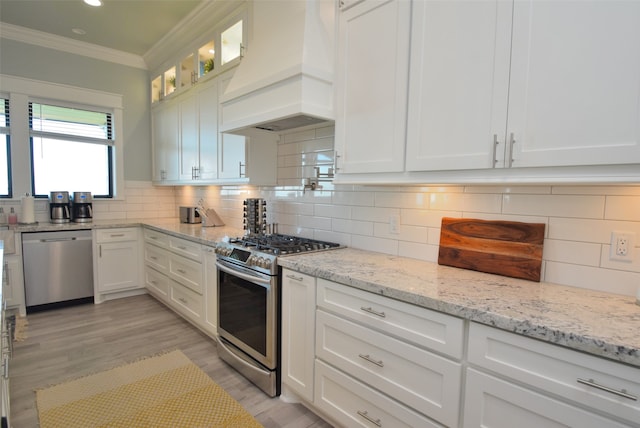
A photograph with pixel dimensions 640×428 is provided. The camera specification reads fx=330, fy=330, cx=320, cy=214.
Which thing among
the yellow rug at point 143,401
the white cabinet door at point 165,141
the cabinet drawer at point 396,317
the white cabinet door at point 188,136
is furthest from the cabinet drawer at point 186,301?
the cabinet drawer at point 396,317

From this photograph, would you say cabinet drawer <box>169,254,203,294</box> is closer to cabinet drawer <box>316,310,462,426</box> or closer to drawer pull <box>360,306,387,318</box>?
cabinet drawer <box>316,310,462,426</box>

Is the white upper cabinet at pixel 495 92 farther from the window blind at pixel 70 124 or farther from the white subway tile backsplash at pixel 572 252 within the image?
the window blind at pixel 70 124

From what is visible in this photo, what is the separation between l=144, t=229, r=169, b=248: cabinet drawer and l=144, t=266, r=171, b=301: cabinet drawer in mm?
341

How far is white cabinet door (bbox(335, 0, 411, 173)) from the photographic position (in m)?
1.71

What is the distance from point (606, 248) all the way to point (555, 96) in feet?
2.33

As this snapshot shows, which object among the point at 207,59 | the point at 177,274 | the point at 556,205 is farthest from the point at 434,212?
the point at 207,59

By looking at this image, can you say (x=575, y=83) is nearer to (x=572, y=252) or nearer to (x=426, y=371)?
(x=572, y=252)

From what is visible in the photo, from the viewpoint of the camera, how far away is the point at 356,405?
1644 millimetres

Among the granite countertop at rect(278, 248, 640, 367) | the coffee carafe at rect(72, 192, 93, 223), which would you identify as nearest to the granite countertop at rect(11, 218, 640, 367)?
the granite countertop at rect(278, 248, 640, 367)

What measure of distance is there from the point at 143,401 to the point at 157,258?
1.92 metres

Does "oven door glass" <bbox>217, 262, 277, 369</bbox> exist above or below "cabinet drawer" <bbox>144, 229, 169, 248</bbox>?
below

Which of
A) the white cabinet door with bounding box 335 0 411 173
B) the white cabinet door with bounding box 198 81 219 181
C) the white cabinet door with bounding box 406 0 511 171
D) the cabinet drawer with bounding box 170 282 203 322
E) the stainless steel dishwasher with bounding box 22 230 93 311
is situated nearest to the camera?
the white cabinet door with bounding box 406 0 511 171

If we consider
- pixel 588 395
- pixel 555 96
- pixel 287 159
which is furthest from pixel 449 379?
pixel 287 159

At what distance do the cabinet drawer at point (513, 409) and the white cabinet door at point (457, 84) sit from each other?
849mm
